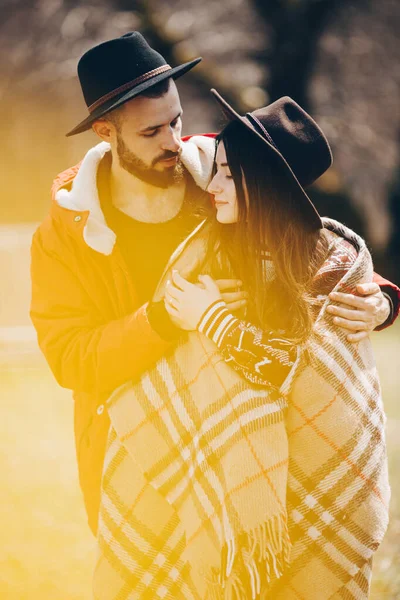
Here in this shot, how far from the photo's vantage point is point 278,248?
199 centimetres

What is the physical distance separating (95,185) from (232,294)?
0.73 metres

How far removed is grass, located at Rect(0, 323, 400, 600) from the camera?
10.8 ft

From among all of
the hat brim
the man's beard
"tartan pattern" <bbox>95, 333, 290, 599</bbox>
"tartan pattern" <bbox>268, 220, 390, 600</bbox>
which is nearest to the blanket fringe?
"tartan pattern" <bbox>95, 333, 290, 599</bbox>

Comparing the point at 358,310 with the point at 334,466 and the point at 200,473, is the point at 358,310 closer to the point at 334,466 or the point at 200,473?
the point at 334,466

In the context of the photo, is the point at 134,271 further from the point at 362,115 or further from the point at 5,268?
the point at 362,115

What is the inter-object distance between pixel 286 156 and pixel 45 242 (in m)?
0.88

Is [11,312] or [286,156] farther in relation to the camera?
[11,312]

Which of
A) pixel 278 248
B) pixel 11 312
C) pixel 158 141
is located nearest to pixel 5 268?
pixel 11 312

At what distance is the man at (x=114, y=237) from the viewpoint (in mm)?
2143

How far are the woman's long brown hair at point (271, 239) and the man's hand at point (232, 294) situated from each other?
0.03 metres

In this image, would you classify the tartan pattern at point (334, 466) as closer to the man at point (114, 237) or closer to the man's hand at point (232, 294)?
the man at point (114, 237)

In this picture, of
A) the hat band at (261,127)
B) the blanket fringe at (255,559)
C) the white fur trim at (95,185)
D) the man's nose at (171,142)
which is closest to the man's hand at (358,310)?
the hat band at (261,127)

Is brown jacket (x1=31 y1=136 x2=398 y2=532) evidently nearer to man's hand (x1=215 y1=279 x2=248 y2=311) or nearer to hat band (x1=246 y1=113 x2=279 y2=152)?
man's hand (x1=215 y1=279 x2=248 y2=311)

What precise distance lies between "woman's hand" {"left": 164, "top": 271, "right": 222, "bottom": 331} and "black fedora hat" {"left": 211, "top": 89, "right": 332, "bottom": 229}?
1.16 feet
